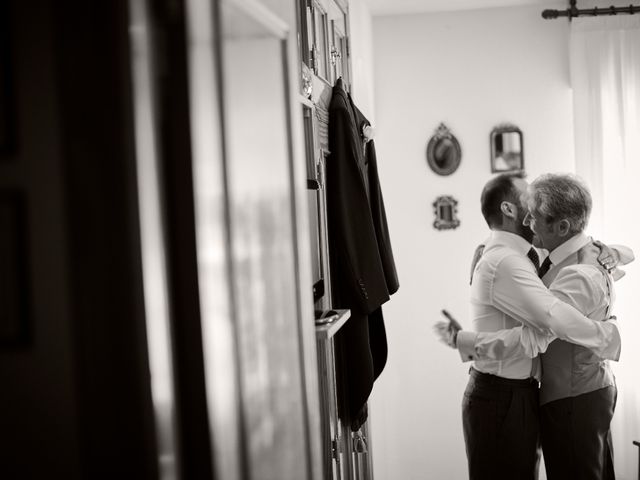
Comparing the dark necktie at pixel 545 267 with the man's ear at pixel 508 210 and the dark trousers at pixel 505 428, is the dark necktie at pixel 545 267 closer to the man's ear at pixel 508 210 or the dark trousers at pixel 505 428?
the man's ear at pixel 508 210

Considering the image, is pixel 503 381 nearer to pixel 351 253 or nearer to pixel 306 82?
pixel 351 253

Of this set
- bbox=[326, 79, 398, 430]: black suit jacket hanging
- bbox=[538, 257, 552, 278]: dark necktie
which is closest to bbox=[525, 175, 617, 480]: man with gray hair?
bbox=[538, 257, 552, 278]: dark necktie

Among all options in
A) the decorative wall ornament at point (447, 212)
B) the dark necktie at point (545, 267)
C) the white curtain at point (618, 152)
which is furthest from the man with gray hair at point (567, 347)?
the decorative wall ornament at point (447, 212)

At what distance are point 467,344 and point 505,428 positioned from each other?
33 centimetres

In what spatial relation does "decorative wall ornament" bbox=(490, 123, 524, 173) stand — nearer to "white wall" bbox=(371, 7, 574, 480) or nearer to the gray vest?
"white wall" bbox=(371, 7, 574, 480)

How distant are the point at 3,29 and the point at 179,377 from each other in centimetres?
34

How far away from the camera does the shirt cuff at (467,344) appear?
92.3 inches

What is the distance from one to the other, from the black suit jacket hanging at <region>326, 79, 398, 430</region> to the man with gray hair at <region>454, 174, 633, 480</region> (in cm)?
41

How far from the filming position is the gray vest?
234 cm

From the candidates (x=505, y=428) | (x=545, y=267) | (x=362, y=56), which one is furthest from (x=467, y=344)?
(x=362, y=56)

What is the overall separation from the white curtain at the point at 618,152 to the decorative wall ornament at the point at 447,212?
768 mm

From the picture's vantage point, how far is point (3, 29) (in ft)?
1.69

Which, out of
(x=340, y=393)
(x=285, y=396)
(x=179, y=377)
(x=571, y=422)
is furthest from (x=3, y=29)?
(x=571, y=422)

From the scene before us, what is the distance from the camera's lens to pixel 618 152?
3.87m
